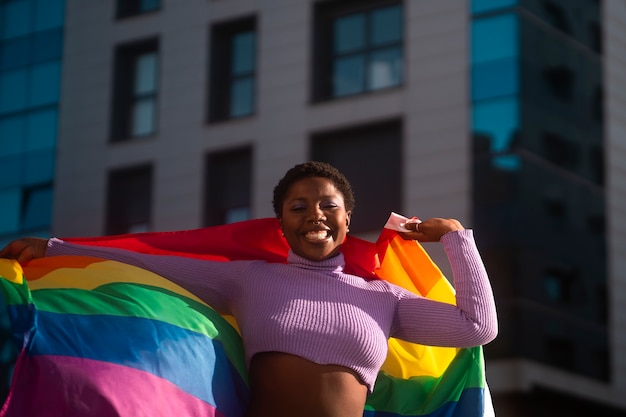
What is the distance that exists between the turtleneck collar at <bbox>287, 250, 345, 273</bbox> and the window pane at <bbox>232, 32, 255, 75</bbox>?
20.5 m

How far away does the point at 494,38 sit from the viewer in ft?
73.6

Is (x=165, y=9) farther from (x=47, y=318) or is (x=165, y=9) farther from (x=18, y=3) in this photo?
(x=47, y=318)

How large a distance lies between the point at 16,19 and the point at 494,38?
1049 centimetres

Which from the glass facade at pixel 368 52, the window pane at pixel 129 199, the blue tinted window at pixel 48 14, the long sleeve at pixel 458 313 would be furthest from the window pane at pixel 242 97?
the long sleeve at pixel 458 313

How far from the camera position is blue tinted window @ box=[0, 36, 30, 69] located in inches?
1075

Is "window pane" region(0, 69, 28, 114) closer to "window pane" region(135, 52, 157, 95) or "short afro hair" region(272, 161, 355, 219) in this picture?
"window pane" region(135, 52, 157, 95)

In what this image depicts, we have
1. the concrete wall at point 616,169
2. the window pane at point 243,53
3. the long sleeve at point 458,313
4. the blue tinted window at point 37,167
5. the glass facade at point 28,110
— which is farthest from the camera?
the blue tinted window at point 37,167

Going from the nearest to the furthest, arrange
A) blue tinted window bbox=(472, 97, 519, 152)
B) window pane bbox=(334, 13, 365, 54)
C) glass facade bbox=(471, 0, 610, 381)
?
glass facade bbox=(471, 0, 610, 381) < blue tinted window bbox=(472, 97, 519, 152) < window pane bbox=(334, 13, 365, 54)

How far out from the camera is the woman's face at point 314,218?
16.7ft

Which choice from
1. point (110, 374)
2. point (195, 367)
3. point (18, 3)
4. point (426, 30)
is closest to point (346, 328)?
point (195, 367)

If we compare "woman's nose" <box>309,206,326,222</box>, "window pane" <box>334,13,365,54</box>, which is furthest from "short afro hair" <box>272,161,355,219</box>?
"window pane" <box>334,13,365,54</box>

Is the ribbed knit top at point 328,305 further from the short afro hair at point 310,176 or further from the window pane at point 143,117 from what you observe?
the window pane at point 143,117

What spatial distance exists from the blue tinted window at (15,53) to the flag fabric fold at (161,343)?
22.4 meters

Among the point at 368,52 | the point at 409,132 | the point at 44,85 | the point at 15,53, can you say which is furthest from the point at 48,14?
the point at 409,132
